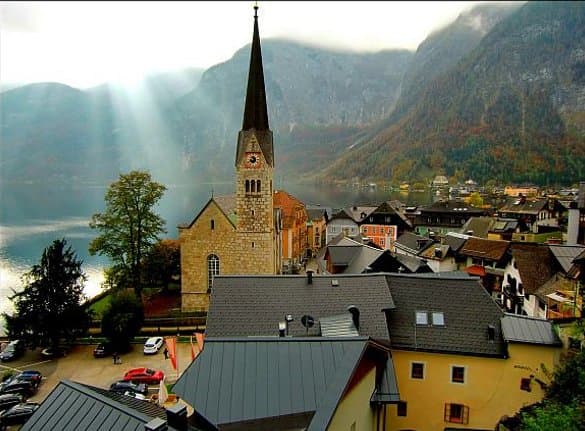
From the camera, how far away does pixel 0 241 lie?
292 feet

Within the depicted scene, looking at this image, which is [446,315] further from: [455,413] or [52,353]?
[52,353]

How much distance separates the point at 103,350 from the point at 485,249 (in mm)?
33277

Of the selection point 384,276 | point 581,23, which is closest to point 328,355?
point 384,276

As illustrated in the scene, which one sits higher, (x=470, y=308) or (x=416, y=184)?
(x=416, y=184)

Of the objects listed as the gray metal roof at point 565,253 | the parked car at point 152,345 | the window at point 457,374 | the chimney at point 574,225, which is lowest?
the parked car at point 152,345

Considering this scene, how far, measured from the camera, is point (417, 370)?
744 inches

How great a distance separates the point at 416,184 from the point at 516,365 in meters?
171

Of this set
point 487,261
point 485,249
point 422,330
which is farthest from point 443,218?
point 422,330

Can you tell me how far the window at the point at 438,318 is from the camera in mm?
19625

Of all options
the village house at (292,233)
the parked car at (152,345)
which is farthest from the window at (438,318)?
the village house at (292,233)

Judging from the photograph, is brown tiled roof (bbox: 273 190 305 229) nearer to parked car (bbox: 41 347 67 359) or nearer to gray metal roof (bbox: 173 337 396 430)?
parked car (bbox: 41 347 67 359)

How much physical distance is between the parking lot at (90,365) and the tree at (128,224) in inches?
404

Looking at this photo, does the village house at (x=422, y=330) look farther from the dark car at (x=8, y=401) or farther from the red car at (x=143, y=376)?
the dark car at (x=8, y=401)

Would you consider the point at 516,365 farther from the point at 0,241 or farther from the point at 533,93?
the point at 533,93
